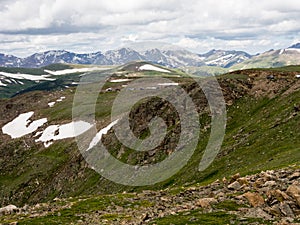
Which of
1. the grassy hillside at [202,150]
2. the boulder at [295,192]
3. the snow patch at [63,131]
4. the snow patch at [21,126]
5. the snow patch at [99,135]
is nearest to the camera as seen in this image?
the boulder at [295,192]

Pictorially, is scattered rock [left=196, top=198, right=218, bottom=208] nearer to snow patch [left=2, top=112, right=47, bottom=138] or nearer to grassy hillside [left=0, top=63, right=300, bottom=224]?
grassy hillside [left=0, top=63, right=300, bottom=224]

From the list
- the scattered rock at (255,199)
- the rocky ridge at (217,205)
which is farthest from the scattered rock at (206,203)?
the scattered rock at (255,199)

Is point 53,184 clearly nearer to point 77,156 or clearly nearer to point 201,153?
point 77,156

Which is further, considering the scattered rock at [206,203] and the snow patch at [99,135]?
the snow patch at [99,135]

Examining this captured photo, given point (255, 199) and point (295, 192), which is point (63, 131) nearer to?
point (255, 199)

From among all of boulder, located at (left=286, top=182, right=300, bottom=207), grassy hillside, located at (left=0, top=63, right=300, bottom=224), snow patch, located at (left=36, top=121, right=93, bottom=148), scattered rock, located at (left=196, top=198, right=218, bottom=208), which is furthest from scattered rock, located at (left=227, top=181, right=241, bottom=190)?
snow patch, located at (left=36, top=121, right=93, bottom=148)

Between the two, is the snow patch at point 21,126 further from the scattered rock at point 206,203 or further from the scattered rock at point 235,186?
the scattered rock at point 206,203

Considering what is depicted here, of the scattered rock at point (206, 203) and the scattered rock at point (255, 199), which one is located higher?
the scattered rock at point (255, 199)
